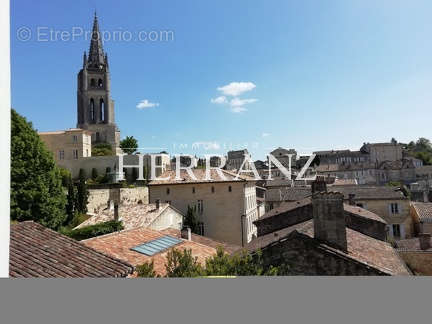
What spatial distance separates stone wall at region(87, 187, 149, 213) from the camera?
15484 millimetres

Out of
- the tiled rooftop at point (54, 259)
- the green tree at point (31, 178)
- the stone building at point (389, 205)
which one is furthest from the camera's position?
the stone building at point (389, 205)

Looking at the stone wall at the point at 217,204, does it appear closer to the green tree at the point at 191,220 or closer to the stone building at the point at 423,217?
the green tree at the point at 191,220

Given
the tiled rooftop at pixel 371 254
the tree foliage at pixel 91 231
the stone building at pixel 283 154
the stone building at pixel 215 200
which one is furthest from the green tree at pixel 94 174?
the tiled rooftop at pixel 371 254

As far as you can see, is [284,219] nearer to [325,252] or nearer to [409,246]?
[409,246]

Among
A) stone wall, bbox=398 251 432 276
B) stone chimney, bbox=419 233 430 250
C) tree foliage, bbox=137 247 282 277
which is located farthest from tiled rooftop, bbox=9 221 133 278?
stone chimney, bbox=419 233 430 250

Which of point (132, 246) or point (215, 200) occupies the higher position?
point (215, 200)

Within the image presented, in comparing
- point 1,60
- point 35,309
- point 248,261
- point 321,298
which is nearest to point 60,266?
point 35,309

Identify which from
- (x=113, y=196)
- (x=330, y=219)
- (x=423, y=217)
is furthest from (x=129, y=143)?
(x=423, y=217)

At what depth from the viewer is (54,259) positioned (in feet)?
12.2

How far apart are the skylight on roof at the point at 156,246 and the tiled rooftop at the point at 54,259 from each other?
1.93 metres

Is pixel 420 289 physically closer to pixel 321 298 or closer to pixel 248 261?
pixel 321 298

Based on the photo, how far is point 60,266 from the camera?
11.8ft

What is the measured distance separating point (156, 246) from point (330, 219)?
11.0 feet

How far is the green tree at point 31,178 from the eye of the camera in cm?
1032
